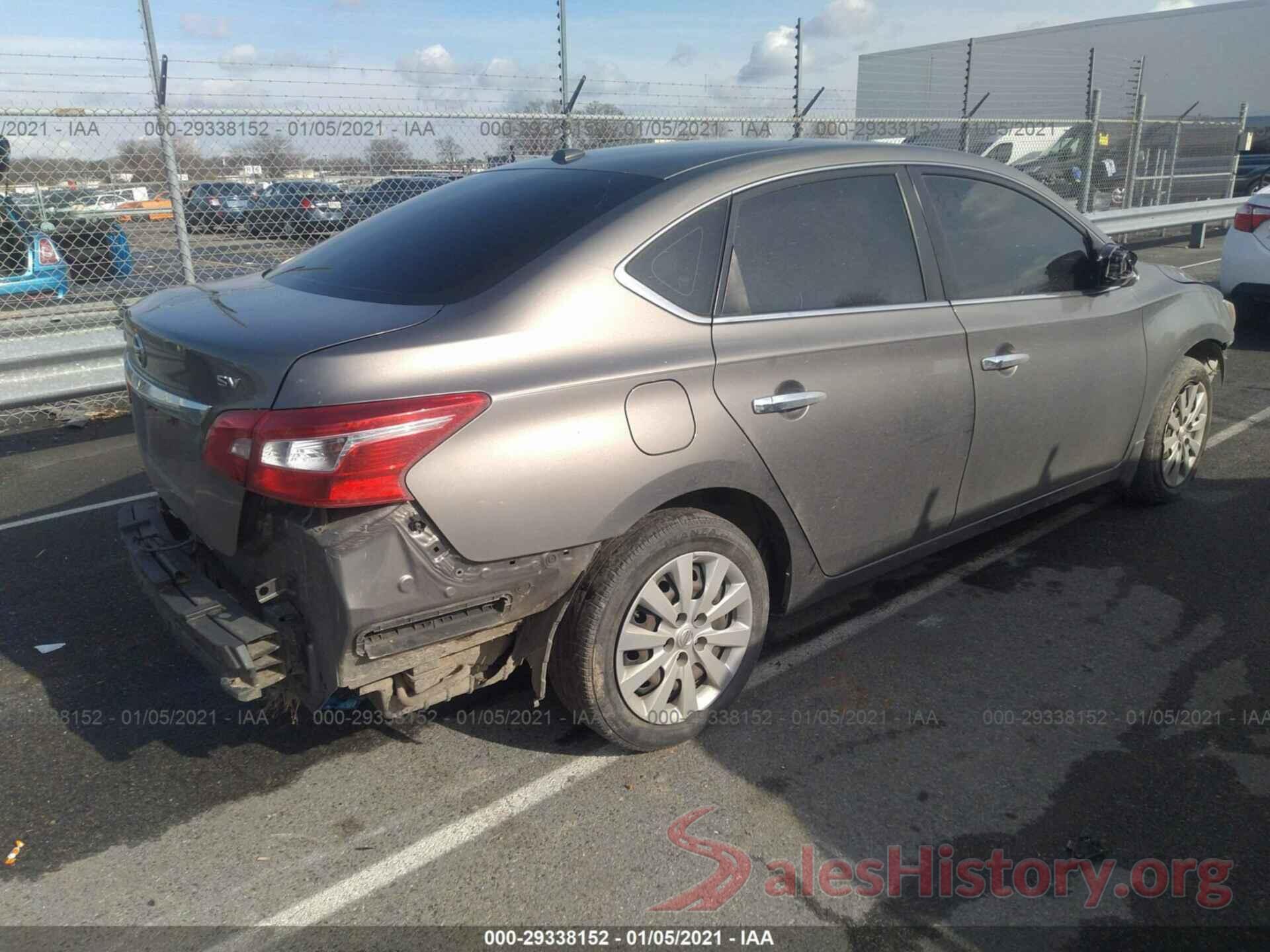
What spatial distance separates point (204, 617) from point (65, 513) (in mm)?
3151

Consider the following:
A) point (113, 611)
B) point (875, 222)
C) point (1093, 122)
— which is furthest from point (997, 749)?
point (1093, 122)

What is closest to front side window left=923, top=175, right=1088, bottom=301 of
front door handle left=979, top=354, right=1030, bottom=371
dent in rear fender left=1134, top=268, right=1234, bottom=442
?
front door handle left=979, top=354, right=1030, bottom=371

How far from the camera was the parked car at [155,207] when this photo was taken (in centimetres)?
756

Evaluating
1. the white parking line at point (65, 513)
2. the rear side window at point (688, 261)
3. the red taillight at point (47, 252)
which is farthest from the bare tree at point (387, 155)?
the rear side window at point (688, 261)

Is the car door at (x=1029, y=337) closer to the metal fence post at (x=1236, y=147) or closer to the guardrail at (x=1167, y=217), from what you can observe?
the guardrail at (x=1167, y=217)

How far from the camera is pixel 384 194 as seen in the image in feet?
29.0

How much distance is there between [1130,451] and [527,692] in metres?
3.07

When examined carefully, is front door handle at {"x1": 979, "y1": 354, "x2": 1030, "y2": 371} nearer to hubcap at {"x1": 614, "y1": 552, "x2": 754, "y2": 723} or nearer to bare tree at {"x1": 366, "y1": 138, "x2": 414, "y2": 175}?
hubcap at {"x1": 614, "y1": 552, "x2": 754, "y2": 723}

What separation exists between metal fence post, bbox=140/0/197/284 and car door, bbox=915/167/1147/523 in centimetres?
573

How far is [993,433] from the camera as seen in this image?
377 cm

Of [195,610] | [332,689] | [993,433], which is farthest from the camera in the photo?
[993,433]

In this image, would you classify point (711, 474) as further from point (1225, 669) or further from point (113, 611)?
point (113, 611)

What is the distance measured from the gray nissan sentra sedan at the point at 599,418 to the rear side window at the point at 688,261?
10 mm

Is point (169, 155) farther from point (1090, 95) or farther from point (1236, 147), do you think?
point (1236, 147)
